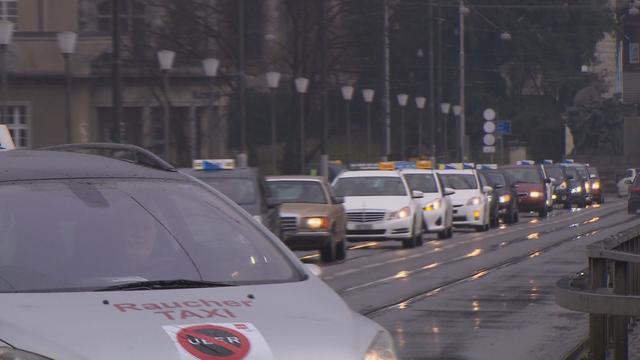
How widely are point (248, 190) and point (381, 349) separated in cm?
1491

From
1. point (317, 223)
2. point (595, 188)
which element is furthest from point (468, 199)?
point (595, 188)

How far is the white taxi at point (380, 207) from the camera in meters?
27.7

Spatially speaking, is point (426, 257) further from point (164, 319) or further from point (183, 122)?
point (183, 122)

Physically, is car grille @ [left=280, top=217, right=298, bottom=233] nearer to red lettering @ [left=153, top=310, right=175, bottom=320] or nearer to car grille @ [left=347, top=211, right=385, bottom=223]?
car grille @ [left=347, top=211, right=385, bottom=223]

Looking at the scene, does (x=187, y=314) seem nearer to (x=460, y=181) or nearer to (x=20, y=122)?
(x=460, y=181)

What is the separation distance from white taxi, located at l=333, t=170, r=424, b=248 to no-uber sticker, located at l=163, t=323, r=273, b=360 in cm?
2284

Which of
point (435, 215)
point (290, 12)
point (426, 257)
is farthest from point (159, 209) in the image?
point (290, 12)

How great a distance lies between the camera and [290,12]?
51875mm

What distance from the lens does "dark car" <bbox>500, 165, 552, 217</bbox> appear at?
45.5 meters

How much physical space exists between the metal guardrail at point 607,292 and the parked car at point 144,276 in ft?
10.1

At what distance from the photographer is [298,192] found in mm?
24656

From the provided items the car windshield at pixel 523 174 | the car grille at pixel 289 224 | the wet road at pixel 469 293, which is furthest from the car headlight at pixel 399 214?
the car windshield at pixel 523 174

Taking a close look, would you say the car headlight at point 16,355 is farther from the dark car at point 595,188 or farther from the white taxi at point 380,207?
the dark car at point 595,188

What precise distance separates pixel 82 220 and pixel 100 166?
45 cm
